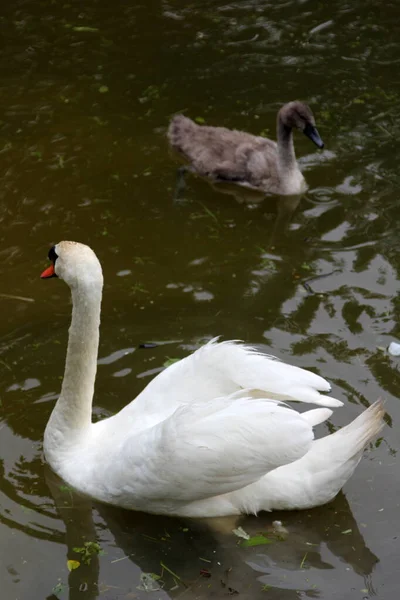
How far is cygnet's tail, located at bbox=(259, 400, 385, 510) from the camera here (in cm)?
507

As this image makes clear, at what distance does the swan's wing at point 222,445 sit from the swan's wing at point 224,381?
20cm

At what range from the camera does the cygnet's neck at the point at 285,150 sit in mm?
8742

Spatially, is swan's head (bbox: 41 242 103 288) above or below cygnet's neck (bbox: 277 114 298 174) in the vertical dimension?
above

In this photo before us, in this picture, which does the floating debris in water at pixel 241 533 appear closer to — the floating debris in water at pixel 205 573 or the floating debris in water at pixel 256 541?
the floating debris in water at pixel 256 541

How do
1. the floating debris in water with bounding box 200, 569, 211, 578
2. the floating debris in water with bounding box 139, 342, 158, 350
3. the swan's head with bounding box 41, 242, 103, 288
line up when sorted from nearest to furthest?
the floating debris in water with bounding box 200, 569, 211, 578, the swan's head with bounding box 41, 242, 103, 288, the floating debris in water with bounding box 139, 342, 158, 350

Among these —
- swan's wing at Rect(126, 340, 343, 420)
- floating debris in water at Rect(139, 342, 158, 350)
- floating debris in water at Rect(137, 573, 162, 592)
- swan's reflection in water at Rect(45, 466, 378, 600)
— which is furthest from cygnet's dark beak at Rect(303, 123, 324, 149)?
floating debris in water at Rect(137, 573, 162, 592)

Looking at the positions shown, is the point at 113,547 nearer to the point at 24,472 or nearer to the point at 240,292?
Result: the point at 24,472

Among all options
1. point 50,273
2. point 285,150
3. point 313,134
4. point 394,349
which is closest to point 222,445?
point 50,273

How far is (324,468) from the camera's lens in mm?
5113

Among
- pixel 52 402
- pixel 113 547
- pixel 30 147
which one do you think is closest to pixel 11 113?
pixel 30 147

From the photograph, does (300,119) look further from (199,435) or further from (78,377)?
(199,435)

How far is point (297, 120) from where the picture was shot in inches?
346

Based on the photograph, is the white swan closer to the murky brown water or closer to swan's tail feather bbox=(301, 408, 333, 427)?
swan's tail feather bbox=(301, 408, 333, 427)

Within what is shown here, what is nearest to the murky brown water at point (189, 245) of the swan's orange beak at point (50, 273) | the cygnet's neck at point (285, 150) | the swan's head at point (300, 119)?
the cygnet's neck at point (285, 150)
